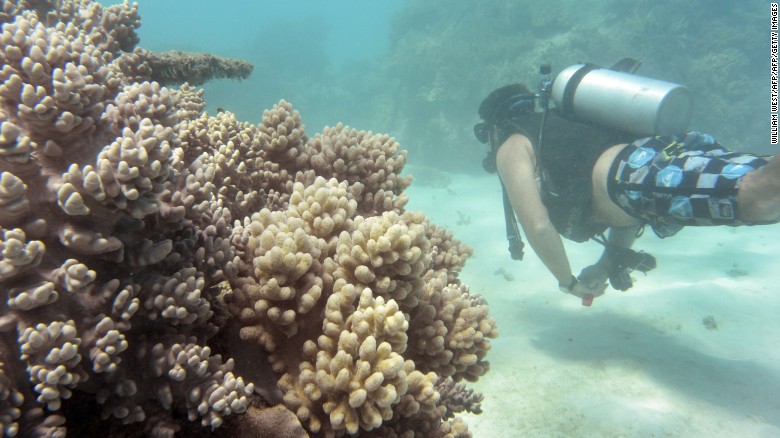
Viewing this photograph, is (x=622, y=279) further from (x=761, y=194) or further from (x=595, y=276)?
(x=761, y=194)

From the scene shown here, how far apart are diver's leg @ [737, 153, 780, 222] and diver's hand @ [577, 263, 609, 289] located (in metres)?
2.11

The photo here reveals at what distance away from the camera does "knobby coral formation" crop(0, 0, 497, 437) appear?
1263mm

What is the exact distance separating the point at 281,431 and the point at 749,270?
10.4 m

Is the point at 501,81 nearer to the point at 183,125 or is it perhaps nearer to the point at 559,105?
the point at 559,105

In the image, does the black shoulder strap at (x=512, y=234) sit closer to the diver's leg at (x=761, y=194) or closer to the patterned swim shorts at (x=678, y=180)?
the patterned swim shorts at (x=678, y=180)

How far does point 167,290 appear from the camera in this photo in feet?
4.95

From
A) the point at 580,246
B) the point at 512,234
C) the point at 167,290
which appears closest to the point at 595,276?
the point at 512,234

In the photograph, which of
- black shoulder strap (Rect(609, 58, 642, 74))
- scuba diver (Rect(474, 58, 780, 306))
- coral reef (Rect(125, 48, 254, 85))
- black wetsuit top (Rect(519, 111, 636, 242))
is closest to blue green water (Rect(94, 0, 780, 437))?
scuba diver (Rect(474, 58, 780, 306))

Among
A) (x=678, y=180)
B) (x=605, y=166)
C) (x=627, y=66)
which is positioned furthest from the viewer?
(x=627, y=66)

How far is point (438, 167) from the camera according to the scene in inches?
793

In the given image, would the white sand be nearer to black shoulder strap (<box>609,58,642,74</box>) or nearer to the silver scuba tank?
the silver scuba tank

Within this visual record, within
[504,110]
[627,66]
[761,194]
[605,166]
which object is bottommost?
[761,194]

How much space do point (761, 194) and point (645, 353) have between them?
2706 mm

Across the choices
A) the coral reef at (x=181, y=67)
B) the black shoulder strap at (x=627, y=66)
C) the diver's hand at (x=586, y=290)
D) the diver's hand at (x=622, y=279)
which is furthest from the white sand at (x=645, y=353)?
the coral reef at (x=181, y=67)
